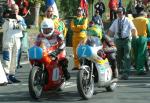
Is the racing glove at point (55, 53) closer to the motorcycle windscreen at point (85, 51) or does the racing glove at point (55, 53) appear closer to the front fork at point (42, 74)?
the front fork at point (42, 74)

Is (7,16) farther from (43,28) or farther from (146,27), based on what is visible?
(146,27)

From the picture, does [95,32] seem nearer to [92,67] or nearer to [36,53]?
[92,67]

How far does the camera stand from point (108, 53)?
13750mm

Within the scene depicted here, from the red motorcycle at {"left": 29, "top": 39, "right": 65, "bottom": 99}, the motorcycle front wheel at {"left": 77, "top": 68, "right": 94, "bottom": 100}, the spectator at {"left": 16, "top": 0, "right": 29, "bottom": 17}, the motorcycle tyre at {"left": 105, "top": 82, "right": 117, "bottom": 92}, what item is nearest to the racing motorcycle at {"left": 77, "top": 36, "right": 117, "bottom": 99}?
the motorcycle front wheel at {"left": 77, "top": 68, "right": 94, "bottom": 100}

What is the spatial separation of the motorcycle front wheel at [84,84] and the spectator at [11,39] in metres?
3.19

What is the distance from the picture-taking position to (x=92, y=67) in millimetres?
12844

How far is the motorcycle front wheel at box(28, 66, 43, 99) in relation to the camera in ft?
40.2

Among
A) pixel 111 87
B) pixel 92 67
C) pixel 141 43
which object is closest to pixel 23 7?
pixel 141 43

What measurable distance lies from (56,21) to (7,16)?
185cm

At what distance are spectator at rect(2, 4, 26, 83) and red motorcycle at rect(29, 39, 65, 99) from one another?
2.29m

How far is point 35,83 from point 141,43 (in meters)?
5.52

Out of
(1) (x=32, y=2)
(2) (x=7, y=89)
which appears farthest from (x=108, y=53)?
(1) (x=32, y=2)

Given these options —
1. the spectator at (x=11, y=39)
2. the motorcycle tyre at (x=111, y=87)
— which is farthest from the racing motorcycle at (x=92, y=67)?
the spectator at (x=11, y=39)

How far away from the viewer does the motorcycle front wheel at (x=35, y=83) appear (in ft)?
40.2
